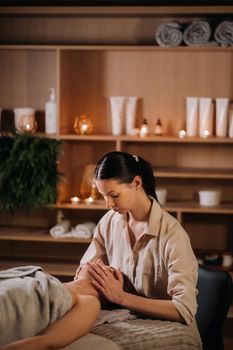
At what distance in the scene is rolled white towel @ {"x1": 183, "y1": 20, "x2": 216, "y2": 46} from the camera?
4062 mm

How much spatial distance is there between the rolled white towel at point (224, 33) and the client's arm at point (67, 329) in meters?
2.40

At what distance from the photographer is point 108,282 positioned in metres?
2.28

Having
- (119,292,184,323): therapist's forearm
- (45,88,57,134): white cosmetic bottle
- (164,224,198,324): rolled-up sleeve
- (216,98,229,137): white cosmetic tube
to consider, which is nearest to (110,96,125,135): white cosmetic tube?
(45,88,57,134): white cosmetic bottle

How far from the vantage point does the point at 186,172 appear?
4.15 metres

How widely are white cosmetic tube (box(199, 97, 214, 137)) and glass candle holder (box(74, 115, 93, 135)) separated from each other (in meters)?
0.69

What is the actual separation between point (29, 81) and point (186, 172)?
118 centimetres

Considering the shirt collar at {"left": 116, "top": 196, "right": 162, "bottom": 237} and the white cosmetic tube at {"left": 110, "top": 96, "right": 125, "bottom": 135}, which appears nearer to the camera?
the shirt collar at {"left": 116, "top": 196, "right": 162, "bottom": 237}

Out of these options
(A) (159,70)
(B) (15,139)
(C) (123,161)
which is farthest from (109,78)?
(C) (123,161)

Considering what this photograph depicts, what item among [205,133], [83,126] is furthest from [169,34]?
[83,126]

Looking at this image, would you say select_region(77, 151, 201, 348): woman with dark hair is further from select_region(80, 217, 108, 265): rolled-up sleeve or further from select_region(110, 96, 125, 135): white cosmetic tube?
select_region(110, 96, 125, 135): white cosmetic tube

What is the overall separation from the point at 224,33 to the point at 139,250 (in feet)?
6.65

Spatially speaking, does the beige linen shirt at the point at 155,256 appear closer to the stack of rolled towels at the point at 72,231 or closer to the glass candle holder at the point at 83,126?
the stack of rolled towels at the point at 72,231

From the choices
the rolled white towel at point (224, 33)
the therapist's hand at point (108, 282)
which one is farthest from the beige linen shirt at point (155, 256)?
the rolled white towel at point (224, 33)

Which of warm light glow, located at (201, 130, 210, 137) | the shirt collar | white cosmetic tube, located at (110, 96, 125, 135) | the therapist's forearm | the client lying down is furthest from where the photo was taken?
white cosmetic tube, located at (110, 96, 125, 135)
